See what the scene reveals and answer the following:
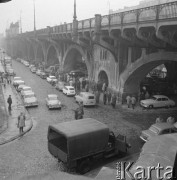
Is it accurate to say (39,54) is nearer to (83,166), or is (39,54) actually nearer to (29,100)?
(29,100)

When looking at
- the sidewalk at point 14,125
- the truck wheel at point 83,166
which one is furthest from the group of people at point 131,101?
the truck wheel at point 83,166

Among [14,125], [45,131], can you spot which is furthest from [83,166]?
[14,125]

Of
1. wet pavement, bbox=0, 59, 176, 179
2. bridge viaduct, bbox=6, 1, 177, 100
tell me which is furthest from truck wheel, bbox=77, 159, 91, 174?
bridge viaduct, bbox=6, 1, 177, 100

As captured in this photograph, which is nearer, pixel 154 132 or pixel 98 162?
A: pixel 98 162

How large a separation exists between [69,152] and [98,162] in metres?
2.57

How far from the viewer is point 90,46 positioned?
38.5 m

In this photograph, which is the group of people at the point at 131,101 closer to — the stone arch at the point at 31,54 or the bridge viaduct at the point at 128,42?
the bridge viaduct at the point at 128,42

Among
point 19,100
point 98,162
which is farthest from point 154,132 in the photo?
point 19,100

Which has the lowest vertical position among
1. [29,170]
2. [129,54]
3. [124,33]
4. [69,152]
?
[29,170]

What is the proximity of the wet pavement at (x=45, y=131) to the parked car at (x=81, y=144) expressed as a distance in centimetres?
64

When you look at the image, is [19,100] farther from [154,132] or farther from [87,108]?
[154,132]

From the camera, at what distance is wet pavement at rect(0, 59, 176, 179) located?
1405cm

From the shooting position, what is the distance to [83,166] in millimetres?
13422

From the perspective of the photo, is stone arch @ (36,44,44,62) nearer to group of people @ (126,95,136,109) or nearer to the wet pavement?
the wet pavement
